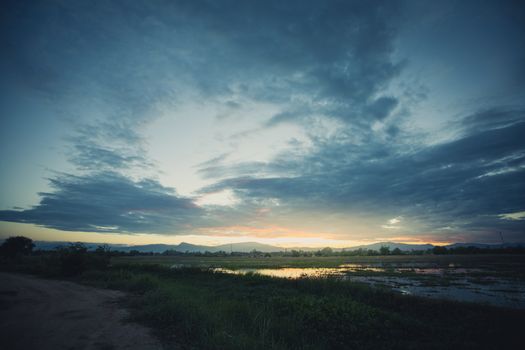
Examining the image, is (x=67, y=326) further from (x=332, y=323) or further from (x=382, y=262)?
(x=382, y=262)

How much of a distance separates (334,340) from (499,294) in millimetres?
21126

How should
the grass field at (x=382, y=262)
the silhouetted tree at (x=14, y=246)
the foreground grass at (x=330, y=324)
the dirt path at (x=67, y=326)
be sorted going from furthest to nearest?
1. the silhouetted tree at (x=14, y=246)
2. the grass field at (x=382, y=262)
3. the foreground grass at (x=330, y=324)
4. the dirt path at (x=67, y=326)

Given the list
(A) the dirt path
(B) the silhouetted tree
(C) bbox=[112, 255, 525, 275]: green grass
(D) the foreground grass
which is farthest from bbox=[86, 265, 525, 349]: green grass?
(B) the silhouetted tree

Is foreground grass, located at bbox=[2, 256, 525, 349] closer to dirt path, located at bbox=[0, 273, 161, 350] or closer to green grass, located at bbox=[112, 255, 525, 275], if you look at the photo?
dirt path, located at bbox=[0, 273, 161, 350]

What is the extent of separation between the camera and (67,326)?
→ 33.7ft

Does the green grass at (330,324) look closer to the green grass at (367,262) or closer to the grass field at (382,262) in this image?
the grass field at (382,262)

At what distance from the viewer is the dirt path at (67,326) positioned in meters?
8.43

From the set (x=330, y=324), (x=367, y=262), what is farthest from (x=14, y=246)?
(x=367, y=262)

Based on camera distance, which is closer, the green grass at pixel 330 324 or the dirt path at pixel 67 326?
the dirt path at pixel 67 326

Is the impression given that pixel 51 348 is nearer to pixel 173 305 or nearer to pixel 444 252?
pixel 173 305

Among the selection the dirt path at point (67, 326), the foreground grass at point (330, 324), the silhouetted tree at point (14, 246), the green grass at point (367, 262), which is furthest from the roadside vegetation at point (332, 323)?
the silhouetted tree at point (14, 246)

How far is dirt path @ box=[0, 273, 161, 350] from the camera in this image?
8430 millimetres

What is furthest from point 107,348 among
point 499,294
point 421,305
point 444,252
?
point 444,252

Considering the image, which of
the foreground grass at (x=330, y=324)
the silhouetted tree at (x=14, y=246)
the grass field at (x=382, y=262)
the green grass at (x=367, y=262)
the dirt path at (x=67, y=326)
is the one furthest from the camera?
the silhouetted tree at (x=14, y=246)
